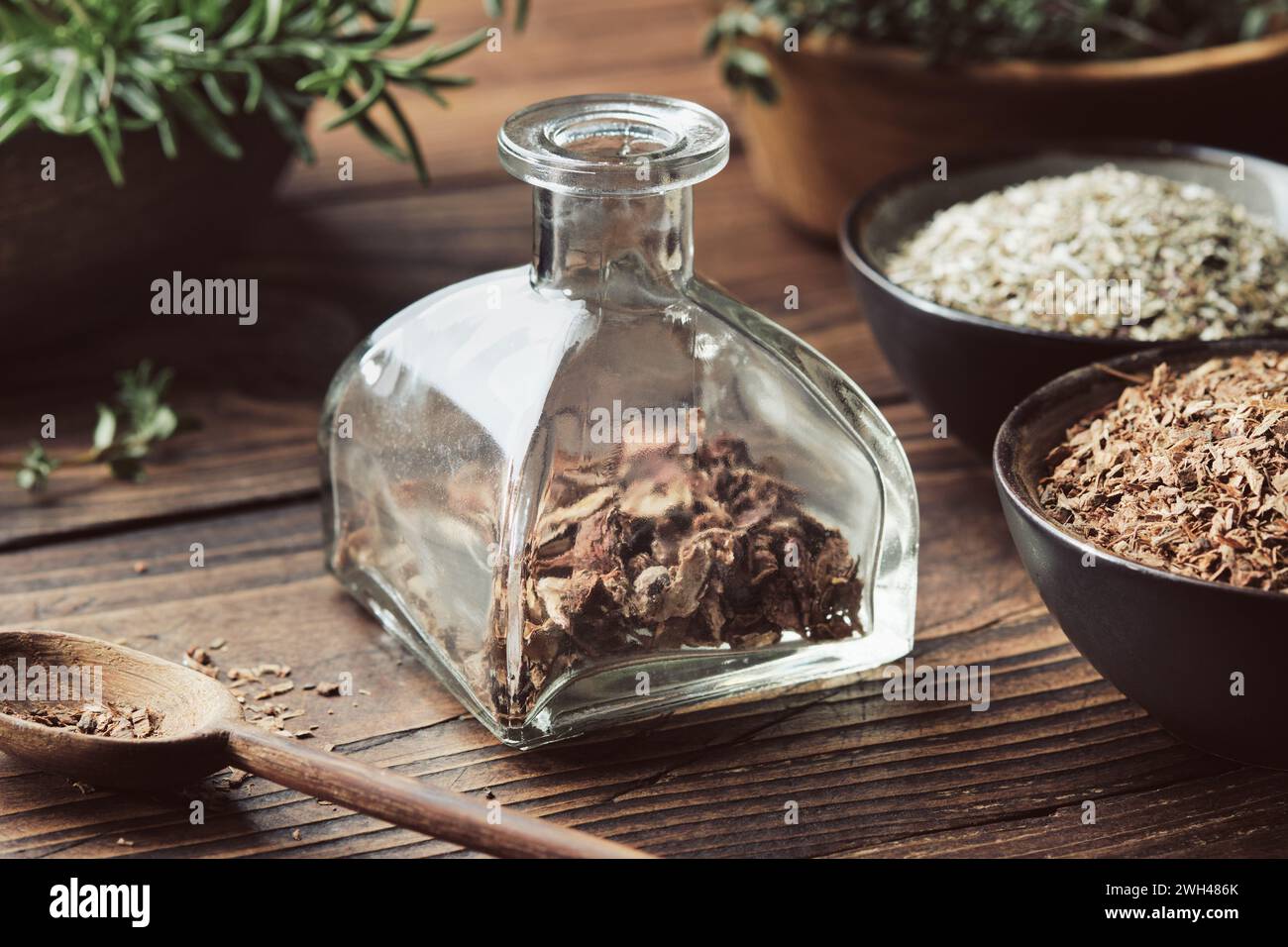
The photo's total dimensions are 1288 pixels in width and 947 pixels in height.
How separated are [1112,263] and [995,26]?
34cm

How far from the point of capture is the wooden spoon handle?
1.94ft

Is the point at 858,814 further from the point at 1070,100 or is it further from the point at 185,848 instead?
the point at 1070,100

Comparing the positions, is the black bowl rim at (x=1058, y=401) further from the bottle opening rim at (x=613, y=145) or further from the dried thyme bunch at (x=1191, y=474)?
the bottle opening rim at (x=613, y=145)

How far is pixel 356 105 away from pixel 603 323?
0.34 meters

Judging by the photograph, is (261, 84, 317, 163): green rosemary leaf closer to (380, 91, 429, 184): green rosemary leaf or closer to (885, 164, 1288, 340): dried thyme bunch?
(380, 91, 429, 184): green rosemary leaf

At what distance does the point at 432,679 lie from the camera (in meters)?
0.76

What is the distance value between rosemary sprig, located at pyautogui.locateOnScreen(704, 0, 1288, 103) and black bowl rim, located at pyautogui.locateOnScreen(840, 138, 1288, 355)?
0.34 ft

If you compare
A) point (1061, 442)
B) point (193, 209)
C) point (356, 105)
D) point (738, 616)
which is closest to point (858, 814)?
point (738, 616)

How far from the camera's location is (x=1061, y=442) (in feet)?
2.42

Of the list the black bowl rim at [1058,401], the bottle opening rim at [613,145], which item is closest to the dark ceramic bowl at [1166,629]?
the black bowl rim at [1058,401]

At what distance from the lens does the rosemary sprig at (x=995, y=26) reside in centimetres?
109

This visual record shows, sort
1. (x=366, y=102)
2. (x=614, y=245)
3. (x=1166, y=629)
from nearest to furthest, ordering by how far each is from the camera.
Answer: (x=1166, y=629) → (x=614, y=245) → (x=366, y=102)

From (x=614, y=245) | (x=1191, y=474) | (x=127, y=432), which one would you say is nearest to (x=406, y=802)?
(x=614, y=245)

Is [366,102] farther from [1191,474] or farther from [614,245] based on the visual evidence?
[1191,474]
